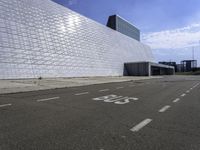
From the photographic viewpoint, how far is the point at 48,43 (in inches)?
1567

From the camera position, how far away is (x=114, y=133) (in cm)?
540

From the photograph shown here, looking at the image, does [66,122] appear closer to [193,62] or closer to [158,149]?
[158,149]

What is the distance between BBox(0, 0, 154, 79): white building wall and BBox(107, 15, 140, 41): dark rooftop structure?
28609 millimetres

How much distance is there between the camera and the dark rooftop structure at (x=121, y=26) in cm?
9488

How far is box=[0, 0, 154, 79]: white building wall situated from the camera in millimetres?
31991

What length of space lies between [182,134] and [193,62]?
617 ft

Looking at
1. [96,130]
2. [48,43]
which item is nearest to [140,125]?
[96,130]

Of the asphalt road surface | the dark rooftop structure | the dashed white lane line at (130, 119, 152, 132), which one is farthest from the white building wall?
the dark rooftop structure

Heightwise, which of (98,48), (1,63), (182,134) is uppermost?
(98,48)

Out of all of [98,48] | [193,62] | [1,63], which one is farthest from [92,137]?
[193,62]

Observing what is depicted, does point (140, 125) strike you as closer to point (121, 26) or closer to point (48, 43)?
point (48, 43)

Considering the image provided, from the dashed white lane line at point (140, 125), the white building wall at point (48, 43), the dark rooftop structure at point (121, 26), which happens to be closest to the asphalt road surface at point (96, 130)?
the dashed white lane line at point (140, 125)

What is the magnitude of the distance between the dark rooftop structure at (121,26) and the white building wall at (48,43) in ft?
93.9

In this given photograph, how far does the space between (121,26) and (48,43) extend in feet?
215
